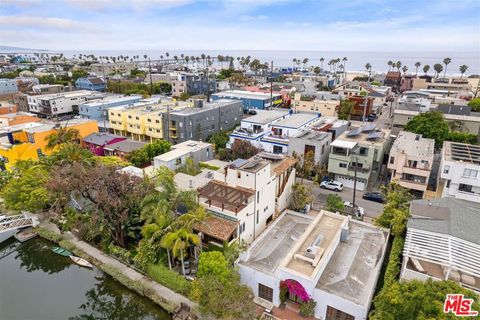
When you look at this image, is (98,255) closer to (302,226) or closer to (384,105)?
(302,226)

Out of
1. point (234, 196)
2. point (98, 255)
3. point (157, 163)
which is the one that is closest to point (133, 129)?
point (157, 163)

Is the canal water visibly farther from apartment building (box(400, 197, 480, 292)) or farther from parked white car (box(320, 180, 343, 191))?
parked white car (box(320, 180, 343, 191))

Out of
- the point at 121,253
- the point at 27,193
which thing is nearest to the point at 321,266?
the point at 121,253

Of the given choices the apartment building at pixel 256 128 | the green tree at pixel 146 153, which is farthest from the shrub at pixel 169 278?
the apartment building at pixel 256 128

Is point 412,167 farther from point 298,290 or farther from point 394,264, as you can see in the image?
point 298,290

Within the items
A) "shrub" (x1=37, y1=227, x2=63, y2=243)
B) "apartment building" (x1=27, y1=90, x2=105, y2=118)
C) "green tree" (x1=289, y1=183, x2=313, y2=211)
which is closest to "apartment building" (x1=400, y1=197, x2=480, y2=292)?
"green tree" (x1=289, y1=183, x2=313, y2=211)
